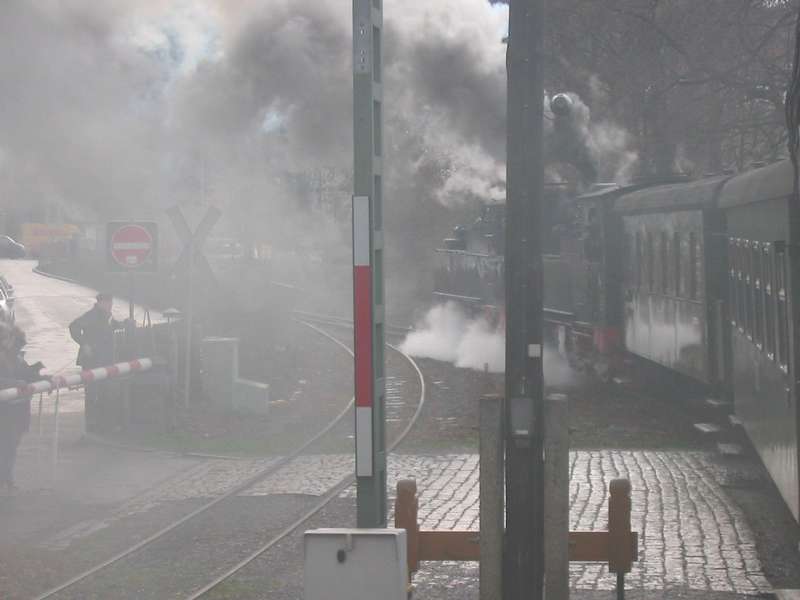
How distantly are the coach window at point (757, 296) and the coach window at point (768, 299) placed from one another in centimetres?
23

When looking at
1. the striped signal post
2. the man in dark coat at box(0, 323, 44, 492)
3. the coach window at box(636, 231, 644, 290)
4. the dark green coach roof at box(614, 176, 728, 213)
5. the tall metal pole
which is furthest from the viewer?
the coach window at box(636, 231, 644, 290)

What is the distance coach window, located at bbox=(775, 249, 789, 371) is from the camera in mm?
7812

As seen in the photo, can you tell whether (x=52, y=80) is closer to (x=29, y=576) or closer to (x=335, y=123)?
(x=335, y=123)

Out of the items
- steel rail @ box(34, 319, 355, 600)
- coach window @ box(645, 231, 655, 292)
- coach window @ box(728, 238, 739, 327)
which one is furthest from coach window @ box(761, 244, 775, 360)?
coach window @ box(645, 231, 655, 292)

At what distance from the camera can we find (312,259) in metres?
51.6

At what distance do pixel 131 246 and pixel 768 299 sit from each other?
8478 millimetres

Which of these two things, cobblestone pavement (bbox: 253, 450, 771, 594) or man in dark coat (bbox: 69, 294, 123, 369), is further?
man in dark coat (bbox: 69, 294, 123, 369)

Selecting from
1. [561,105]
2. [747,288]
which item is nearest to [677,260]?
[747,288]

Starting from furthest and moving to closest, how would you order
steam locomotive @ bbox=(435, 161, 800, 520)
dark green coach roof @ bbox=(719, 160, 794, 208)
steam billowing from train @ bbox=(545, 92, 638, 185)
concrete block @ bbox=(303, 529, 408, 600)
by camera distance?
steam billowing from train @ bbox=(545, 92, 638, 185)
steam locomotive @ bbox=(435, 161, 800, 520)
dark green coach roof @ bbox=(719, 160, 794, 208)
concrete block @ bbox=(303, 529, 408, 600)

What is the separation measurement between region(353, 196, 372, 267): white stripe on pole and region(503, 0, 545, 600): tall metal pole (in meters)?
0.69

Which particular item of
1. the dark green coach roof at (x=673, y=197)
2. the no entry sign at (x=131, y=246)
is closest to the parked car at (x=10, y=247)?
the no entry sign at (x=131, y=246)

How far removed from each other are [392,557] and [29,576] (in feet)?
11.8

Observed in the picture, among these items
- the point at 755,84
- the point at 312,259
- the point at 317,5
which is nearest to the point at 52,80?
the point at 317,5

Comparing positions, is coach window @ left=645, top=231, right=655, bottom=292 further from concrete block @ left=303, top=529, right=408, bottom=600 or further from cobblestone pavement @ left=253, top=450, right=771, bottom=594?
concrete block @ left=303, top=529, right=408, bottom=600
